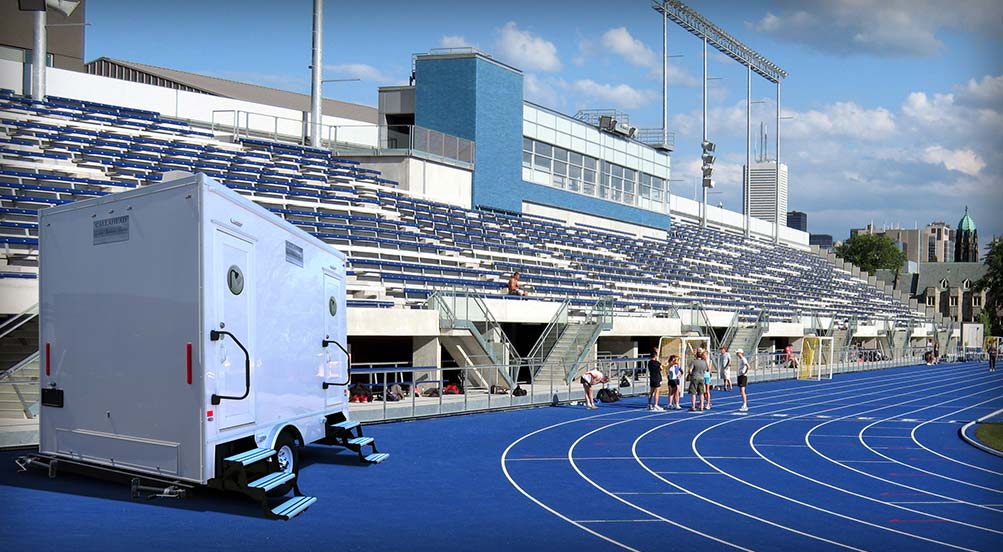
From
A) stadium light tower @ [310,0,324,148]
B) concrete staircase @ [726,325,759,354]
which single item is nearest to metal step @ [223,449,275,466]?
stadium light tower @ [310,0,324,148]

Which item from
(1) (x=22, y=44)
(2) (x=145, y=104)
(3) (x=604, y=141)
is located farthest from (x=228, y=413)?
(3) (x=604, y=141)

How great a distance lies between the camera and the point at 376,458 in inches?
583

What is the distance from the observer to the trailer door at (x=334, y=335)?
46.5 feet

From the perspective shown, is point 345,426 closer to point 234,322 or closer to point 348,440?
point 348,440

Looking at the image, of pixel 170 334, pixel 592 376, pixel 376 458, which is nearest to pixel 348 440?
pixel 376 458

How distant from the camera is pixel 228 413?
10344 mm

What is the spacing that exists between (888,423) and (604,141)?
2875cm

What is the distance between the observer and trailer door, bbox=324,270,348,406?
14.2 m

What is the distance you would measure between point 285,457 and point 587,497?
3.89 metres

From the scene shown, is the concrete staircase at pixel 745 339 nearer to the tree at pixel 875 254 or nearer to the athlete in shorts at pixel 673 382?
the athlete in shorts at pixel 673 382

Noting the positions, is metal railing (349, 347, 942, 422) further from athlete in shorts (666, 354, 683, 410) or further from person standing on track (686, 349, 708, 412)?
person standing on track (686, 349, 708, 412)

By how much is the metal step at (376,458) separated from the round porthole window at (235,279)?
4.83m

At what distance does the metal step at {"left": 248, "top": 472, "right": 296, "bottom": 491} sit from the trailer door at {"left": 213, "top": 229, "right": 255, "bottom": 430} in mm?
660

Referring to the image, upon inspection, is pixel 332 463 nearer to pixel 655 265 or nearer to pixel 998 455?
pixel 998 455
